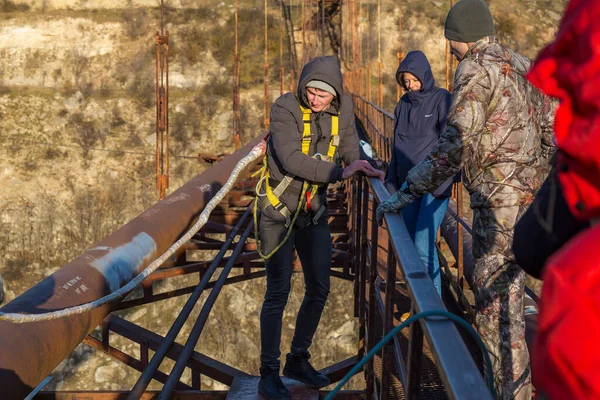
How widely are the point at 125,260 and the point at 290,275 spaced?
0.90 metres

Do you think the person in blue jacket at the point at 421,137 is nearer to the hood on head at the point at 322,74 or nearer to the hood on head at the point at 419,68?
the hood on head at the point at 419,68

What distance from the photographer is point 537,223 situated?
123 centimetres

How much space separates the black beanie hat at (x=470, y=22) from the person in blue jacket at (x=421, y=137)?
1182 millimetres

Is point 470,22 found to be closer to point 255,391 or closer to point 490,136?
point 490,136

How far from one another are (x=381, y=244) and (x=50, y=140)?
23.4m

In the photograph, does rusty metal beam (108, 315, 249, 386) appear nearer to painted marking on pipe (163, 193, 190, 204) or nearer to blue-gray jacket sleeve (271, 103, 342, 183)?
painted marking on pipe (163, 193, 190, 204)

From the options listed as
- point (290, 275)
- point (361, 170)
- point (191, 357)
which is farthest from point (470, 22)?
point (191, 357)

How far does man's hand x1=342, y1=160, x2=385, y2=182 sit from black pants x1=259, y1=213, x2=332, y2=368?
30cm

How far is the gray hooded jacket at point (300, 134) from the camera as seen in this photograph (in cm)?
311

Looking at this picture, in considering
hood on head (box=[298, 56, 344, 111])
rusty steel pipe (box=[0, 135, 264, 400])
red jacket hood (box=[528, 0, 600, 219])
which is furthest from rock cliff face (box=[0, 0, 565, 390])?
red jacket hood (box=[528, 0, 600, 219])

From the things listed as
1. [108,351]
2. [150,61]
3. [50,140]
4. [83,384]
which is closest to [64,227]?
[50,140]

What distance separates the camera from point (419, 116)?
4023 millimetres

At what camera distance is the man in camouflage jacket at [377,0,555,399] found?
2576 millimetres

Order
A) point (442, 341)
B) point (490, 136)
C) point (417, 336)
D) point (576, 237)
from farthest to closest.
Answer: point (490, 136), point (417, 336), point (442, 341), point (576, 237)
